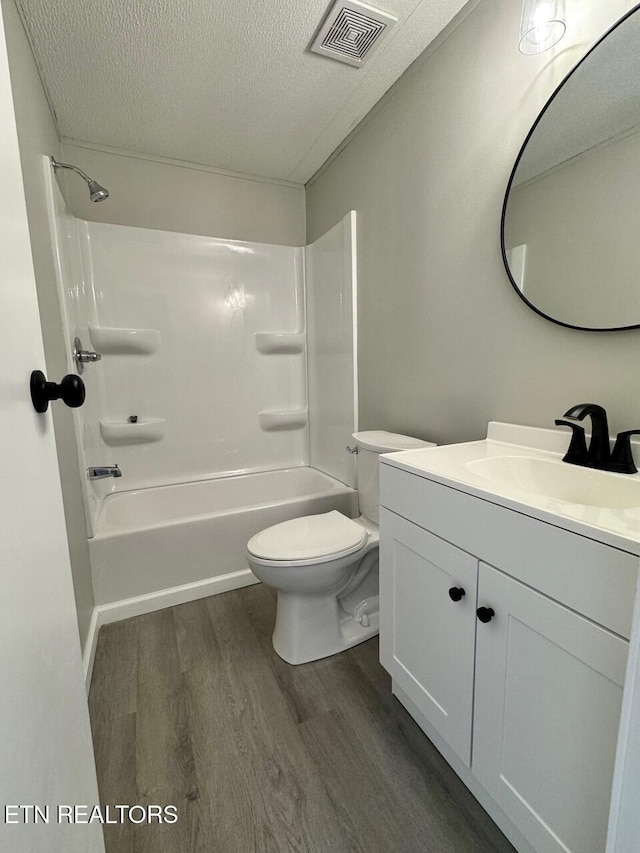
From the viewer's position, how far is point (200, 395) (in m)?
2.46

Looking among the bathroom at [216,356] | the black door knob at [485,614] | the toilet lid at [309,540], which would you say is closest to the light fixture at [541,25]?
the bathroom at [216,356]

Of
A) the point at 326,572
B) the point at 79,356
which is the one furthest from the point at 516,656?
the point at 79,356

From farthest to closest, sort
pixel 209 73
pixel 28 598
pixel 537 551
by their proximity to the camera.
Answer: pixel 209 73 < pixel 537 551 < pixel 28 598

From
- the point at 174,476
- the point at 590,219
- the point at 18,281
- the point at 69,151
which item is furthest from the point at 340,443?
Result: the point at 69,151

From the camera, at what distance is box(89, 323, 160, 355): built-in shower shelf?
214 centimetres

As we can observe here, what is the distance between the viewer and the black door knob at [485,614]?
0.81m

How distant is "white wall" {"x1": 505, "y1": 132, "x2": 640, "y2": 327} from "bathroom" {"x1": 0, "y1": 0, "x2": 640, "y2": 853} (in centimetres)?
8

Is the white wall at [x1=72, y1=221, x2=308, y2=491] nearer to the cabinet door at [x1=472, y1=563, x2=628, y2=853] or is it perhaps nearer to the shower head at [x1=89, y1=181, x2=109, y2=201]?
the shower head at [x1=89, y1=181, x2=109, y2=201]

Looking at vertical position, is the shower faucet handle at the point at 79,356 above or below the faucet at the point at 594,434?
above

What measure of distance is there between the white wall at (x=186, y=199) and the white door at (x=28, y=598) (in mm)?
1896

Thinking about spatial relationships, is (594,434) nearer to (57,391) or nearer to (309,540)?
(309,540)

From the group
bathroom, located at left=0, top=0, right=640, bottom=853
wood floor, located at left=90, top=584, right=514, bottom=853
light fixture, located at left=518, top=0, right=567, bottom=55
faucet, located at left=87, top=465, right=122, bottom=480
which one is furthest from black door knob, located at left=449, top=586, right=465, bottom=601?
faucet, located at left=87, top=465, right=122, bottom=480

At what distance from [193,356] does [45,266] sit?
108 centimetres

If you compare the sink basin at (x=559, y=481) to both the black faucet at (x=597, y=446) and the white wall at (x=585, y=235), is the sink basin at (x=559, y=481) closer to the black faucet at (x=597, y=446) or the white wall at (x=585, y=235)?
the black faucet at (x=597, y=446)
